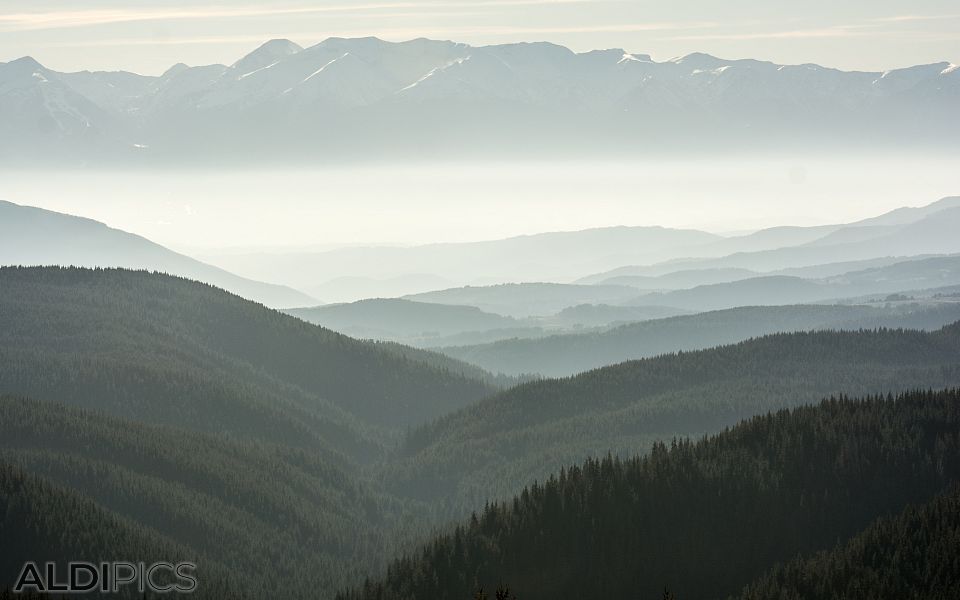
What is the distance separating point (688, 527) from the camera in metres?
188

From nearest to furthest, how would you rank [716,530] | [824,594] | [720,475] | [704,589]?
[824,594], [704,589], [716,530], [720,475]

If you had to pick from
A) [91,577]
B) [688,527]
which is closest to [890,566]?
[688,527]

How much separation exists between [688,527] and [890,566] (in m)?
45.0

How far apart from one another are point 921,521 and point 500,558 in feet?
214

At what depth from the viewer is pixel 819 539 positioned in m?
179

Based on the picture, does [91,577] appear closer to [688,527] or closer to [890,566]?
[688,527]

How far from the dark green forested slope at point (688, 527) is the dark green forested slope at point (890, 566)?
16340 mm

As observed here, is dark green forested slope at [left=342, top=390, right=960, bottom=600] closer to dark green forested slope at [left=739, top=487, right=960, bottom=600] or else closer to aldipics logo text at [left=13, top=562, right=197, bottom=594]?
dark green forested slope at [left=739, top=487, right=960, bottom=600]

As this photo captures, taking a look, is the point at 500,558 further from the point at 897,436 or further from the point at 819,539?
the point at 897,436

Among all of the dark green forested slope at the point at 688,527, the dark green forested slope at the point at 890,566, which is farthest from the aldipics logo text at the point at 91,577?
the dark green forested slope at the point at 890,566

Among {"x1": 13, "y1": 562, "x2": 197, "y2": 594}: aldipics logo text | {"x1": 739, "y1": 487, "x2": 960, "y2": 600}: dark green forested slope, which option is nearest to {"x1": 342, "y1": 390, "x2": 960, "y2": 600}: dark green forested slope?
{"x1": 739, "y1": 487, "x2": 960, "y2": 600}: dark green forested slope

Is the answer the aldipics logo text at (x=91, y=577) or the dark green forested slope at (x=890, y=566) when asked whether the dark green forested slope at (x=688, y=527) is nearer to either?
the dark green forested slope at (x=890, y=566)

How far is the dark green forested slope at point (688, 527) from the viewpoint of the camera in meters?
180

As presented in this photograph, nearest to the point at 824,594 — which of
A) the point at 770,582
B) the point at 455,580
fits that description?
the point at 770,582
